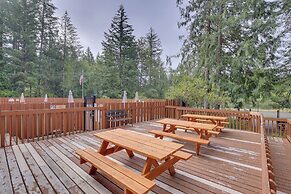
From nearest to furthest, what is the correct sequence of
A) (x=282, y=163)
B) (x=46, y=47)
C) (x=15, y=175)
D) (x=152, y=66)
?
1. (x=15, y=175)
2. (x=282, y=163)
3. (x=46, y=47)
4. (x=152, y=66)

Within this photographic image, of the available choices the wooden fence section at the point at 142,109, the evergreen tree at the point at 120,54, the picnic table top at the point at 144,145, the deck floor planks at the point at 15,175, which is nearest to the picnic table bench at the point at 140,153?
the picnic table top at the point at 144,145

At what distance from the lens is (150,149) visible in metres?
2.43

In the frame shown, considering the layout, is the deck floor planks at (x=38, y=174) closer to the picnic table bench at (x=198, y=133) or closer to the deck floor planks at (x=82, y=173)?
the deck floor planks at (x=82, y=173)

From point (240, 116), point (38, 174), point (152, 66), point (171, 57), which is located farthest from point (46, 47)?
point (240, 116)

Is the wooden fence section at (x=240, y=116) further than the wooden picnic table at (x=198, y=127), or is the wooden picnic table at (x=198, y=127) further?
the wooden fence section at (x=240, y=116)

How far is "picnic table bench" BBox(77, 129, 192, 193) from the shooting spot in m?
1.96

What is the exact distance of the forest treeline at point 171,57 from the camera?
8570mm

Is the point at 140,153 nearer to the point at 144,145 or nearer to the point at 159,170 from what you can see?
the point at 144,145

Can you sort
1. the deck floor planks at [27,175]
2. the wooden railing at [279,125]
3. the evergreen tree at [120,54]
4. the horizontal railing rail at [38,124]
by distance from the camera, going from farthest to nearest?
1. the evergreen tree at [120,54]
2. the wooden railing at [279,125]
3. the horizontal railing rail at [38,124]
4. the deck floor planks at [27,175]

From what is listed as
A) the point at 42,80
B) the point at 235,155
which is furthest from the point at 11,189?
the point at 42,80

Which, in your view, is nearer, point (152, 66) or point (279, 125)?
point (279, 125)

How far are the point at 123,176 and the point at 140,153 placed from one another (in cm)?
39

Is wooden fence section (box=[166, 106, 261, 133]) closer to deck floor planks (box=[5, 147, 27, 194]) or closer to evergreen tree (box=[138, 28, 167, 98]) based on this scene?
deck floor planks (box=[5, 147, 27, 194])

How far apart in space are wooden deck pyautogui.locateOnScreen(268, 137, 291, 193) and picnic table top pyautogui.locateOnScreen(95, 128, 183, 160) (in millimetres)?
1863
